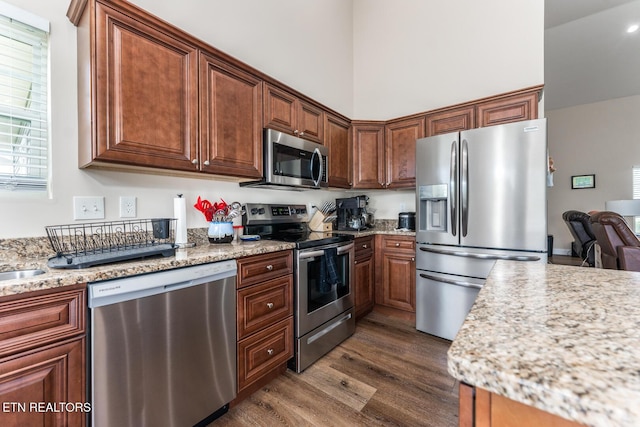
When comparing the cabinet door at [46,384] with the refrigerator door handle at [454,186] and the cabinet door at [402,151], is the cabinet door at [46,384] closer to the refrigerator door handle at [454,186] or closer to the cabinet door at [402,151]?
the refrigerator door handle at [454,186]

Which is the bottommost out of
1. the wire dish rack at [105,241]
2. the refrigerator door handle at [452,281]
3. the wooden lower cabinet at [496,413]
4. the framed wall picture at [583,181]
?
the refrigerator door handle at [452,281]

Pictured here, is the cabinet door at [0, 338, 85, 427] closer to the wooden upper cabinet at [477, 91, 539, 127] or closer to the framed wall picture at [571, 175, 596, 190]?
the wooden upper cabinet at [477, 91, 539, 127]

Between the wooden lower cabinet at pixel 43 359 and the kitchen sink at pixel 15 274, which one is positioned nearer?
the wooden lower cabinet at pixel 43 359

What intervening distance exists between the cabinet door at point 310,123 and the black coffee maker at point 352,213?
2.55ft

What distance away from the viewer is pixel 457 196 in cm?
228

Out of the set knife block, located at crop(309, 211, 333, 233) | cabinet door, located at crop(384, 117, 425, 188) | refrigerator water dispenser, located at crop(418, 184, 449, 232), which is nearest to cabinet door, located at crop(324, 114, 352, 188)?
knife block, located at crop(309, 211, 333, 233)

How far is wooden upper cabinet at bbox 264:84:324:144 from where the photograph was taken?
6.98 ft

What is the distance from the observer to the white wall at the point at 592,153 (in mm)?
5828

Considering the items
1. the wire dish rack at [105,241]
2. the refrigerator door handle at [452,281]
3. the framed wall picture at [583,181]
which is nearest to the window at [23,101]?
the wire dish rack at [105,241]

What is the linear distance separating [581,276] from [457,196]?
1459 millimetres

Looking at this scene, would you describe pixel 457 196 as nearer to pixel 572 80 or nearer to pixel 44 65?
pixel 44 65

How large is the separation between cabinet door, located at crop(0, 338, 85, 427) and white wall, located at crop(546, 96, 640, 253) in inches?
331

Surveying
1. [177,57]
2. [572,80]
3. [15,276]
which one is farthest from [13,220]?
[572,80]

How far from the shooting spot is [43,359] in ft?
3.08
